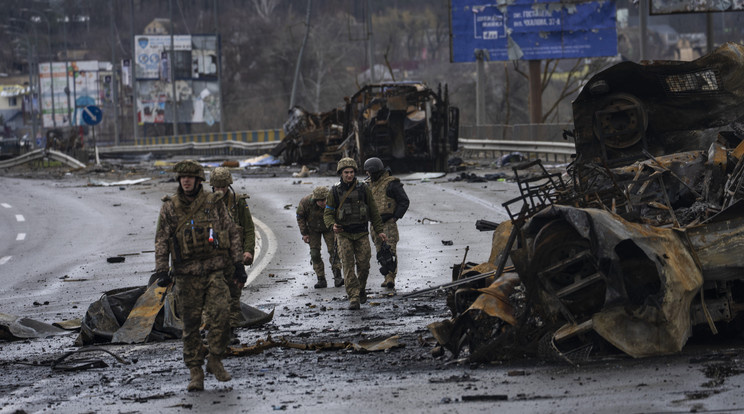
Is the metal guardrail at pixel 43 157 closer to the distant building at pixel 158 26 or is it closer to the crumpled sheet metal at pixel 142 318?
the crumpled sheet metal at pixel 142 318

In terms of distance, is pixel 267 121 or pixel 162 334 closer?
pixel 162 334

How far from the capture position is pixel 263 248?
18891mm

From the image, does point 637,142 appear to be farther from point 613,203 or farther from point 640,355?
point 640,355

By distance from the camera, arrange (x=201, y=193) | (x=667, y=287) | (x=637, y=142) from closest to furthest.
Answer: (x=667, y=287)
(x=201, y=193)
(x=637, y=142)

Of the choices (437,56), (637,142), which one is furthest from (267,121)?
(637,142)

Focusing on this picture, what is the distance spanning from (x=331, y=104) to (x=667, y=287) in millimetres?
91453

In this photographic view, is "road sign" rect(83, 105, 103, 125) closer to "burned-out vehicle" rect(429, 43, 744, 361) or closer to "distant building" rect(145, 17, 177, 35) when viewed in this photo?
"burned-out vehicle" rect(429, 43, 744, 361)

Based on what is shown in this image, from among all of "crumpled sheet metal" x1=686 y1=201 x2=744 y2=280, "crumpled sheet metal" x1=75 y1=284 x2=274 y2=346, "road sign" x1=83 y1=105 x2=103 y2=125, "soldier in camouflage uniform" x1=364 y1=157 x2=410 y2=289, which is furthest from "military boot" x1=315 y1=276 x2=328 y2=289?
"road sign" x1=83 y1=105 x2=103 y2=125

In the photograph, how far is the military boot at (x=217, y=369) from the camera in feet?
28.3

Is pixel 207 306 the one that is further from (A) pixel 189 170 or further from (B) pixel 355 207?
(B) pixel 355 207

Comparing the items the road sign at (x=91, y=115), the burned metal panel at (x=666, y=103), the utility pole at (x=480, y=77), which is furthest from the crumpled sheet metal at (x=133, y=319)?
the road sign at (x=91, y=115)

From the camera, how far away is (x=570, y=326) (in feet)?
26.7

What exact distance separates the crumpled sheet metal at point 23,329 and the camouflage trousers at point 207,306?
329cm

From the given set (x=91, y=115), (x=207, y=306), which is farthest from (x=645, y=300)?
(x=91, y=115)
